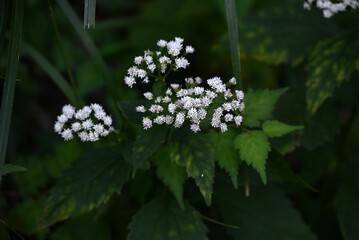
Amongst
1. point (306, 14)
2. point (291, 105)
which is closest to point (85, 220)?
point (291, 105)

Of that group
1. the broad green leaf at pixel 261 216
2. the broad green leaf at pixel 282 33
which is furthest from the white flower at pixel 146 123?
the broad green leaf at pixel 282 33

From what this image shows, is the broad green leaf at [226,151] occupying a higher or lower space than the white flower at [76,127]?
lower

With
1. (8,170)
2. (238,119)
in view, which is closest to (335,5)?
(238,119)

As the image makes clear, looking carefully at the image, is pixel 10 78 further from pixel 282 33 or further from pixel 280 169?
pixel 282 33

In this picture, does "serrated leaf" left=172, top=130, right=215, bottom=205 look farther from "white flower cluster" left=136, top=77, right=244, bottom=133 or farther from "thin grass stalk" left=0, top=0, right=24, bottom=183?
"thin grass stalk" left=0, top=0, right=24, bottom=183

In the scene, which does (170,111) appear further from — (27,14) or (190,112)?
(27,14)

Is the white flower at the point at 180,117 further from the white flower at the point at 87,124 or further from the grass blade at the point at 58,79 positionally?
the grass blade at the point at 58,79
